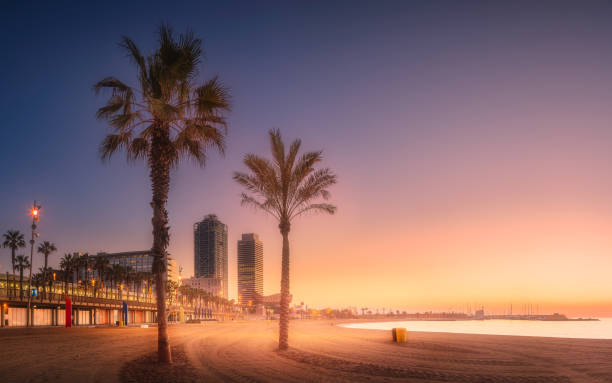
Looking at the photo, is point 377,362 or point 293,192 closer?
point 377,362

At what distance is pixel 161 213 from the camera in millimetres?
15945

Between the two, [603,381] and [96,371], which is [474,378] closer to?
[603,381]

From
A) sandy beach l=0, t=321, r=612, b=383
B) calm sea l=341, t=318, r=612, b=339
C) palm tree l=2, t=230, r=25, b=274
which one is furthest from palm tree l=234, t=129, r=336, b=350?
palm tree l=2, t=230, r=25, b=274

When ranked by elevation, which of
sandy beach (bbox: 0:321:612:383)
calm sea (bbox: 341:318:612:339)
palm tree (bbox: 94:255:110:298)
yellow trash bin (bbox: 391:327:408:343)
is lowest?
calm sea (bbox: 341:318:612:339)

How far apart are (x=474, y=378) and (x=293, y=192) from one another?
13.0 metres

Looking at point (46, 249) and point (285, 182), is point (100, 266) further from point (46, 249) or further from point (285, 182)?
point (285, 182)

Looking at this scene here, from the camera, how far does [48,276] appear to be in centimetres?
10138

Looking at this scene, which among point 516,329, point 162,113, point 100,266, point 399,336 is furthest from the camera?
point 100,266

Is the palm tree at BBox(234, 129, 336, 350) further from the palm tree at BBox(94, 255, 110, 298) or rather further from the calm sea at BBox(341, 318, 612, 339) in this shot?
the palm tree at BBox(94, 255, 110, 298)

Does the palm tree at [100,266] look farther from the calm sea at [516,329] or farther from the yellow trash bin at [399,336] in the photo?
the yellow trash bin at [399,336]

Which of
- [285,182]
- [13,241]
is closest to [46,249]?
[13,241]

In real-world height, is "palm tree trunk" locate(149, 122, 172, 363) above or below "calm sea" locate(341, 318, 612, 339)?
above

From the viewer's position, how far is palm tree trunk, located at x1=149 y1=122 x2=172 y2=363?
50.9 feet

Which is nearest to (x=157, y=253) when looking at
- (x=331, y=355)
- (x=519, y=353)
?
(x=331, y=355)
